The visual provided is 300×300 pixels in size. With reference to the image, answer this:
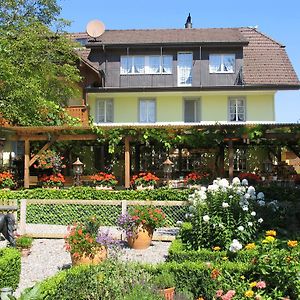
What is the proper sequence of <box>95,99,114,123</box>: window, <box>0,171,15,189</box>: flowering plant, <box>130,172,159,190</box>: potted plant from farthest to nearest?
1. <box>95,99,114,123</box>: window
2. <box>0,171,15,189</box>: flowering plant
3. <box>130,172,159,190</box>: potted plant

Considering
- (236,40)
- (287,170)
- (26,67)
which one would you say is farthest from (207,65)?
(26,67)

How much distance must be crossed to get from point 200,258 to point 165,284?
1.91 m

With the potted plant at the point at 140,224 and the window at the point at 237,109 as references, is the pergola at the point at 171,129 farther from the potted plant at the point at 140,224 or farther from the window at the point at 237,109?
the potted plant at the point at 140,224

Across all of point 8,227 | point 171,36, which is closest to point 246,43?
point 171,36

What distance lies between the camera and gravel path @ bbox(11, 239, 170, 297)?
954 cm

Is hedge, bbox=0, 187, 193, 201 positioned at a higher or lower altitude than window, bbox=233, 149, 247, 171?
lower

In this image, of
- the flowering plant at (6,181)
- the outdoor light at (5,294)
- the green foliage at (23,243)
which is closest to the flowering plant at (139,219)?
the green foliage at (23,243)

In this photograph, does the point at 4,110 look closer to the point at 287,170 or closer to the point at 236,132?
the point at 236,132

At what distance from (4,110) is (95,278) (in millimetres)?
16381

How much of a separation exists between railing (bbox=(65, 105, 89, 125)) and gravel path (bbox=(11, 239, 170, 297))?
39.3 ft

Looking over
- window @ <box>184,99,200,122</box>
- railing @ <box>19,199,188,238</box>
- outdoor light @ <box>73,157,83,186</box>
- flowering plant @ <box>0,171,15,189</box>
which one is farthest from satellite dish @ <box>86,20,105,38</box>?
railing @ <box>19,199,188,238</box>

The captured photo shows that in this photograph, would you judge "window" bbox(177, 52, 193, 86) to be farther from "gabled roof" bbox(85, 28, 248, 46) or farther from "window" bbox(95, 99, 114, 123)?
"window" bbox(95, 99, 114, 123)

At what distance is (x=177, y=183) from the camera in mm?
20375

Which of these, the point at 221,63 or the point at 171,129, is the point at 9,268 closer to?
the point at 171,129
